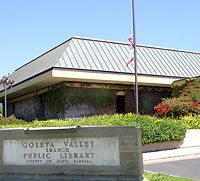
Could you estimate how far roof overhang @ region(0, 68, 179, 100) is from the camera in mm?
Result: 23844

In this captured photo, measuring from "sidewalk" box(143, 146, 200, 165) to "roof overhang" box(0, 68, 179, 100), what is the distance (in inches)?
382

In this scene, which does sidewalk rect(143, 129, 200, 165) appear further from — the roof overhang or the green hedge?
the roof overhang

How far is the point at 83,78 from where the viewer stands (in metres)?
24.7

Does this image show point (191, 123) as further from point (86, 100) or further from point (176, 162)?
point (86, 100)

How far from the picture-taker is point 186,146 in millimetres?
18094

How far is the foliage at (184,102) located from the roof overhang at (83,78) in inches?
63.0

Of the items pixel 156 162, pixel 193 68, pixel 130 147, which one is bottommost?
pixel 156 162

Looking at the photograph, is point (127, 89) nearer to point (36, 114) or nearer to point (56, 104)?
point (56, 104)

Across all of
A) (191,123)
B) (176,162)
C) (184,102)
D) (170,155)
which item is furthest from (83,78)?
(176,162)

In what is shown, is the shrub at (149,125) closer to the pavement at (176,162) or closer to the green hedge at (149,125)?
the green hedge at (149,125)

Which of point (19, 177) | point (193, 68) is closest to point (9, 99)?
point (193, 68)

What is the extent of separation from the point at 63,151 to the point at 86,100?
19816mm

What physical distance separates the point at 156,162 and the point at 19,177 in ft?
25.0

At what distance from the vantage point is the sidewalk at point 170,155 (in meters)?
14.9
